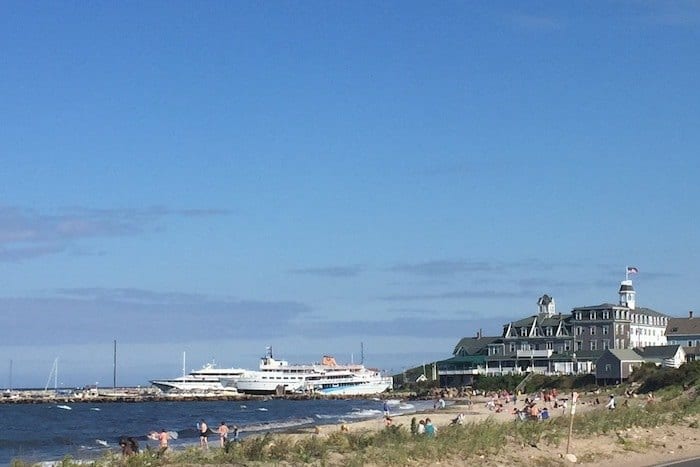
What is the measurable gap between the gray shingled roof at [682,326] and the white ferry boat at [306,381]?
44.5 metres

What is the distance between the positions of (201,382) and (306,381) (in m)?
16.8

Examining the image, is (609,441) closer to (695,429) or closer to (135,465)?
(695,429)

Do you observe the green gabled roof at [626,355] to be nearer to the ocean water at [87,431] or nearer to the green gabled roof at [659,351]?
the green gabled roof at [659,351]

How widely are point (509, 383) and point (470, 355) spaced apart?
14.8 metres

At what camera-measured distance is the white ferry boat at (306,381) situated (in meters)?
150

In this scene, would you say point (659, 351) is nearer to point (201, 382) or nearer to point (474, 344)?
point (474, 344)

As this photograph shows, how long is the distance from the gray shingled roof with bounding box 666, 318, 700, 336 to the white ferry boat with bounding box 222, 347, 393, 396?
44456 mm

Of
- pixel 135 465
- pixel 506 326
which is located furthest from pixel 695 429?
pixel 506 326

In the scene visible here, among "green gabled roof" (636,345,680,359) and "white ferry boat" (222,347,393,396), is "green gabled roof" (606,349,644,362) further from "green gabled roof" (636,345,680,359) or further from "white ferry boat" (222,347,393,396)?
"white ferry boat" (222,347,393,396)

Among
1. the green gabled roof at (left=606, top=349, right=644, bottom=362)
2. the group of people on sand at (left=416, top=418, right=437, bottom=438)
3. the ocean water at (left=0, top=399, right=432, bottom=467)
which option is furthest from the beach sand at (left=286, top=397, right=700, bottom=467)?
the green gabled roof at (left=606, top=349, right=644, bottom=362)

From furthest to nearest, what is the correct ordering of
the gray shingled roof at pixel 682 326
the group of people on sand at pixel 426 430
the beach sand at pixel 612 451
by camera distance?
the gray shingled roof at pixel 682 326 → the group of people on sand at pixel 426 430 → the beach sand at pixel 612 451

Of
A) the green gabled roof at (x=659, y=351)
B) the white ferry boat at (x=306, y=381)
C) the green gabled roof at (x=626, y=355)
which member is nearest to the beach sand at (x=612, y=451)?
the green gabled roof at (x=626, y=355)

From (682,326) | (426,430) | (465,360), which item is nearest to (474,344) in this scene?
(465,360)

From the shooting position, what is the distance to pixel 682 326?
393ft
